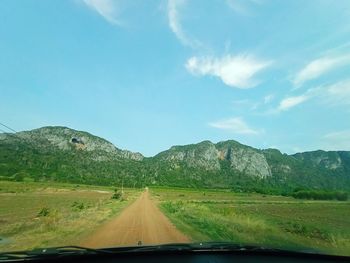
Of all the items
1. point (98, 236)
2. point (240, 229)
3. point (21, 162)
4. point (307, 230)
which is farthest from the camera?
→ point (21, 162)

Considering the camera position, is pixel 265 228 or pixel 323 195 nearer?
pixel 265 228

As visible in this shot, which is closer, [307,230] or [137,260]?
[137,260]

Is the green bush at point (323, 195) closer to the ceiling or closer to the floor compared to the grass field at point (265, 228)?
closer to the ceiling

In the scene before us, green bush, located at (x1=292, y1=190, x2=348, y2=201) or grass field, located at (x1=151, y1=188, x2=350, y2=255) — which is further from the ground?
green bush, located at (x1=292, y1=190, x2=348, y2=201)

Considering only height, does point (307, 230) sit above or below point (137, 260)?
above

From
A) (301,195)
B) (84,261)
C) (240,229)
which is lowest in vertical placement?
(84,261)

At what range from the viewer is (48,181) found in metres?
133

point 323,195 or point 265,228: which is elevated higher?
point 323,195

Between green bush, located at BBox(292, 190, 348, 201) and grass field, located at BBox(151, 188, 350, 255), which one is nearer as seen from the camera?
grass field, located at BBox(151, 188, 350, 255)

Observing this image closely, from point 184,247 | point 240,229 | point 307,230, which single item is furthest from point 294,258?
point 307,230

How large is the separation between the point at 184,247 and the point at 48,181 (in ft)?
435

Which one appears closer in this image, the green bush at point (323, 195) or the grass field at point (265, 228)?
the grass field at point (265, 228)

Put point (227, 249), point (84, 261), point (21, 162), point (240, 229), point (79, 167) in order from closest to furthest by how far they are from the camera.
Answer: point (84, 261)
point (227, 249)
point (240, 229)
point (21, 162)
point (79, 167)

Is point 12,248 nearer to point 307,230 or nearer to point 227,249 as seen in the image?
point 227,249
